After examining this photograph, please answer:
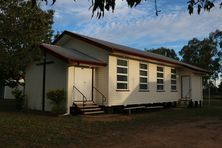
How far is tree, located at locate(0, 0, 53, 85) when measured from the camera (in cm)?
1942

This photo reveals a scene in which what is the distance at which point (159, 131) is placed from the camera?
43.1ft

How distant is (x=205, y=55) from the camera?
59.8 metres

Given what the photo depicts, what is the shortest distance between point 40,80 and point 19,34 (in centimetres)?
301

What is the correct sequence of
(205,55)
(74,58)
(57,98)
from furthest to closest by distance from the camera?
(205,55) < (74,58) < (57,98)

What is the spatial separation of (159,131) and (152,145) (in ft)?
10.4

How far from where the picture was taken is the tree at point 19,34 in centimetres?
1942

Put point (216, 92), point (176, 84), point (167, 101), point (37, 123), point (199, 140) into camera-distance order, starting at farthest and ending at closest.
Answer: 1. point (216, 92)
2. point (176, 84)
3. point (167, 101)
4. point (37, 123)
5. point (199, 140)

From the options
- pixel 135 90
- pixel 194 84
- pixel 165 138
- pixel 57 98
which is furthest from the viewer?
pixel 194 84

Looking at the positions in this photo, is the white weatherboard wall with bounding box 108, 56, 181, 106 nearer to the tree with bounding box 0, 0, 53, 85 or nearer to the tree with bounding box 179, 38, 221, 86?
the tree with bounding box 0, 0, 53, 85

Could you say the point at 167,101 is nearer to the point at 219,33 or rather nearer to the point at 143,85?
the point at 143,85

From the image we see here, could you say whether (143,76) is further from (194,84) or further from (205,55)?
(205,55)

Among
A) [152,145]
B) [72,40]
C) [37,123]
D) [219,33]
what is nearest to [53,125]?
[37,123]

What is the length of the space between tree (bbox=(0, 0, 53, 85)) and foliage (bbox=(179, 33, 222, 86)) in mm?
41955

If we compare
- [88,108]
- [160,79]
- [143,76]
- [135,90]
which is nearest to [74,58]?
[88,108]
